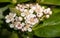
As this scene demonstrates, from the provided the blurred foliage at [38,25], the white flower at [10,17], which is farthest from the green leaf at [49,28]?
the white flower at [10,17]

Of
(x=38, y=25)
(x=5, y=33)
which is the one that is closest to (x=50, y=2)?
(x=38, y=25)

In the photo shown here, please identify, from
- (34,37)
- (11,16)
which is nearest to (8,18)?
(11,16)

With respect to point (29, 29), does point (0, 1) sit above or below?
above

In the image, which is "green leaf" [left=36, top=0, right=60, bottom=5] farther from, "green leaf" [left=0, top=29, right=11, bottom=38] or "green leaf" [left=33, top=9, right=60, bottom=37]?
"green leaf" [left=0, top=29, right=11, bottom=38]

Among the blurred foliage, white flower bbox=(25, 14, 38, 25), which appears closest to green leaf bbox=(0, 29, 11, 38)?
the blurred foliage

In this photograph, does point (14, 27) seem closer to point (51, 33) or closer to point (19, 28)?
point (19, 28)

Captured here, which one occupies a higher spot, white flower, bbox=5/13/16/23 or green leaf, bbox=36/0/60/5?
green leaf, bbox=36/0/60/5

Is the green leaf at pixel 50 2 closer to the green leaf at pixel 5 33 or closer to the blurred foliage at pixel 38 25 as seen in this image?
the blurred foliage at pixel 38 25
